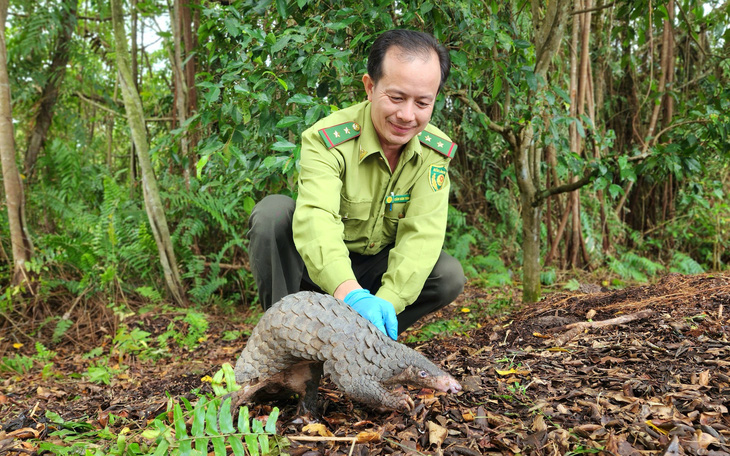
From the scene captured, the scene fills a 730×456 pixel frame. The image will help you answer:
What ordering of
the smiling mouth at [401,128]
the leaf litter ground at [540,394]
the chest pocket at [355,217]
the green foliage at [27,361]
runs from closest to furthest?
1. the leaf litter ground at [540,394]
2. the smiling mouth at [401,128]
3. the chest pocket at [355,217]
4. the green foliage at [27,361]

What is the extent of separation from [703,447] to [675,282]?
2.63 m

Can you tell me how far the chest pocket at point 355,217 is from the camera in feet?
10.1

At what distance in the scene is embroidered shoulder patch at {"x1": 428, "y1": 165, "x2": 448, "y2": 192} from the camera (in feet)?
10.1

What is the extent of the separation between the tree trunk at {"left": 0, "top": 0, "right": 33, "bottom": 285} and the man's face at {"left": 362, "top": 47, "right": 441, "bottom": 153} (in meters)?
3.62

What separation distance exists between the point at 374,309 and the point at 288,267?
1154mm

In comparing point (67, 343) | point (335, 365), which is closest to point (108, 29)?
point (67, 343)

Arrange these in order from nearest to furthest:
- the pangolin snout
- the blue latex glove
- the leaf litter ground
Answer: the leaf litter ground → the pangolin snout → the blue latex glove

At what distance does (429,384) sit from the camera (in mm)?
2199

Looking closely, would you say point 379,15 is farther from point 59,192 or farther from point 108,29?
point 108,29

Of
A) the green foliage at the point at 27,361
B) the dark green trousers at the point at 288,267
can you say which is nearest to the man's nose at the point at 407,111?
the dark green trousers at the point at 288,267

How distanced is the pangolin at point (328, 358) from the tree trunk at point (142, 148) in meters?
3.33

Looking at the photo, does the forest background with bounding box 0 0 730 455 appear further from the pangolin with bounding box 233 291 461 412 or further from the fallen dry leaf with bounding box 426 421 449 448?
the fallen dry leaf with bounding box 426 421 449 448

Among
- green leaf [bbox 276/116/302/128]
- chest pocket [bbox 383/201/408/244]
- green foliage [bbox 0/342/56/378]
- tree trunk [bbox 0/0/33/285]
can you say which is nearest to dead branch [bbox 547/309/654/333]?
chest pocket [bbox 383/201/408/244]

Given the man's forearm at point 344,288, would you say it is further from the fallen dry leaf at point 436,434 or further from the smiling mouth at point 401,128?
the smiling mouth at point 401,128
